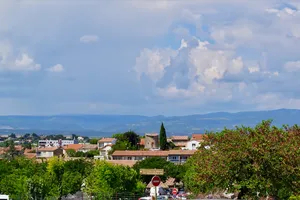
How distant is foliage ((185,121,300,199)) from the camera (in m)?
25.5

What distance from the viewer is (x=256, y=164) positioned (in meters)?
25.4

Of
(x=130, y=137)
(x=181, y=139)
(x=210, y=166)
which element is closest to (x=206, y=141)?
(x=210, y=166)

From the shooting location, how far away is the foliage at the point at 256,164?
25500 mm

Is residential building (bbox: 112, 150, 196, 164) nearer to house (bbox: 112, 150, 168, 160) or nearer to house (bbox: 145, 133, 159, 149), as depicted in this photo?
house (bbox: 112, 150, 168, 160)

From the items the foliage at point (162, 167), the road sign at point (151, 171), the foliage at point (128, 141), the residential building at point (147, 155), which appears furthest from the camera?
the foliage at point (128, 141)

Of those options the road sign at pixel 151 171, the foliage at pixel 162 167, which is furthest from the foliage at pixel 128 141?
the road sign at pixel 151 171

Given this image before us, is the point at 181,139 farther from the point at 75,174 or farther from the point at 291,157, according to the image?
the point at 291,157

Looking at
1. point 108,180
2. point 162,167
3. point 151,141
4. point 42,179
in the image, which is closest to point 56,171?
point 108,180

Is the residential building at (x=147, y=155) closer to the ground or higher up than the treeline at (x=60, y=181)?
higher up

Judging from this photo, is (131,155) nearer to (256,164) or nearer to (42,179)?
(42,179)

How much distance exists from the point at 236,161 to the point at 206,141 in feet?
16.5

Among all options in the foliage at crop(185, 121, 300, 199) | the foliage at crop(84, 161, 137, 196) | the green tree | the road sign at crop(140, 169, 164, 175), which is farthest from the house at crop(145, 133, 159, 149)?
the foliage at crop(185, 121, 300, 199)

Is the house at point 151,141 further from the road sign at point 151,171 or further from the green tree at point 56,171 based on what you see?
the green tree at point 56,171

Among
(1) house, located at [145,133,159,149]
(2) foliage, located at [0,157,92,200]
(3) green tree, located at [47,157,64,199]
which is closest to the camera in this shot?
(2) foliage, located at [0,157,92,200]
